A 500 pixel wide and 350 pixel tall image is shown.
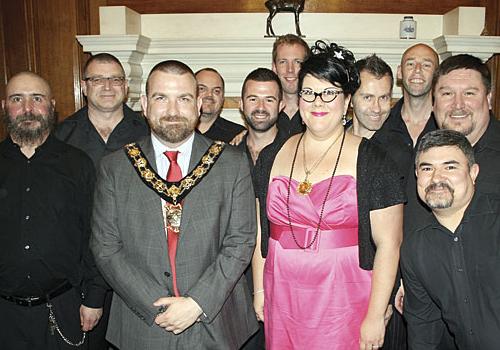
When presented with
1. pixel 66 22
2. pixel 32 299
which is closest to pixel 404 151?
pixel 32 299

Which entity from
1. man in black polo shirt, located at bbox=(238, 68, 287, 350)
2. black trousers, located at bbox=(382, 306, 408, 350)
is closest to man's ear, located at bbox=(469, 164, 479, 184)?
black trousers, located at bbox=(382, 306, 408, 350)

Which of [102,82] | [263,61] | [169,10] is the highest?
[169,10]

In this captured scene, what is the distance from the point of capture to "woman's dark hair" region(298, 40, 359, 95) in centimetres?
199

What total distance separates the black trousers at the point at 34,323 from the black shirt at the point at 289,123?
1.37 metres

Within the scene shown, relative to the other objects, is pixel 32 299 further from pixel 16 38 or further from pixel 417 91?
pixel 16 38

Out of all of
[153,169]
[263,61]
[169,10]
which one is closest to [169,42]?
[169,10]

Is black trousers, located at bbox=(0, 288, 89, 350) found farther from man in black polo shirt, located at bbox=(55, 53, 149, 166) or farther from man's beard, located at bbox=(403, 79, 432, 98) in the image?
man's beard, located at bbox=(403, 79, 432, 98)

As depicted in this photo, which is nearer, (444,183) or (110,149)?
(444,183)

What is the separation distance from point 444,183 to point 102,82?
183 cm

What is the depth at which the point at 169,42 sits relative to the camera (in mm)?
4062

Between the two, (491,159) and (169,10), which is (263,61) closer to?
(169,10)

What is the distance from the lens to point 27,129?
2416 millimetres

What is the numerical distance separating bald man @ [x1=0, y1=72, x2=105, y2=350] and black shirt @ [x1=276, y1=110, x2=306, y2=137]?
107 centimetres

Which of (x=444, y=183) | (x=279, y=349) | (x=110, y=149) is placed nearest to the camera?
(x=444, y=183)
